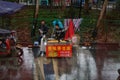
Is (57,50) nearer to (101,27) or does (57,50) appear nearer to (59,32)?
(59,32)

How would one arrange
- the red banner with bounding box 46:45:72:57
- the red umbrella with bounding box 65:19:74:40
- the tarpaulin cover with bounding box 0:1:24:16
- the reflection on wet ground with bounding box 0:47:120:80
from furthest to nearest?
the red umbrella with bounding box 65:19:74:40, the red banner with bounding box 46:45:72:57, the tarpaulin cover with bounding box 0:1:24:16, the reflection on wet ground with bounding box 0:47:120:80

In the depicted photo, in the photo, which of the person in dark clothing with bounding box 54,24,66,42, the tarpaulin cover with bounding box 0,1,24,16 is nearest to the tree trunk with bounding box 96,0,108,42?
the person in dark clothing with bounding box 54,24,66,42

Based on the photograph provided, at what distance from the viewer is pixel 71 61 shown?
19.6 metres

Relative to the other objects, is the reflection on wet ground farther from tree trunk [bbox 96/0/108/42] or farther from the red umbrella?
tree trunk [bbox 96/0/108/42]

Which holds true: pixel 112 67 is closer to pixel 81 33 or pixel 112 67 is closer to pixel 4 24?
pixel 81 33

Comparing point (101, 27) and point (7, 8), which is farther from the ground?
point (7, 8)

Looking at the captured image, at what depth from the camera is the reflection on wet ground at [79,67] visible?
16875 mm

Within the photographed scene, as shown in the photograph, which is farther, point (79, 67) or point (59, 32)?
point (59, 32)

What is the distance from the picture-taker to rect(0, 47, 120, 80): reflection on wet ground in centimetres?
1688

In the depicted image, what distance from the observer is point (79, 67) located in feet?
60.5

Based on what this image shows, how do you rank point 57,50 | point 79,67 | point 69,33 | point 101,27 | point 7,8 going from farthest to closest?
point 101,27 → point 69,33 → point 57,50 → point 7,8 → point 79,67

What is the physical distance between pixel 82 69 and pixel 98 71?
2.39ft

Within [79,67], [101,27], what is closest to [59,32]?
[79,67]

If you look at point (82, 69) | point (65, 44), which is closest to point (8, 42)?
point (65, 44)
